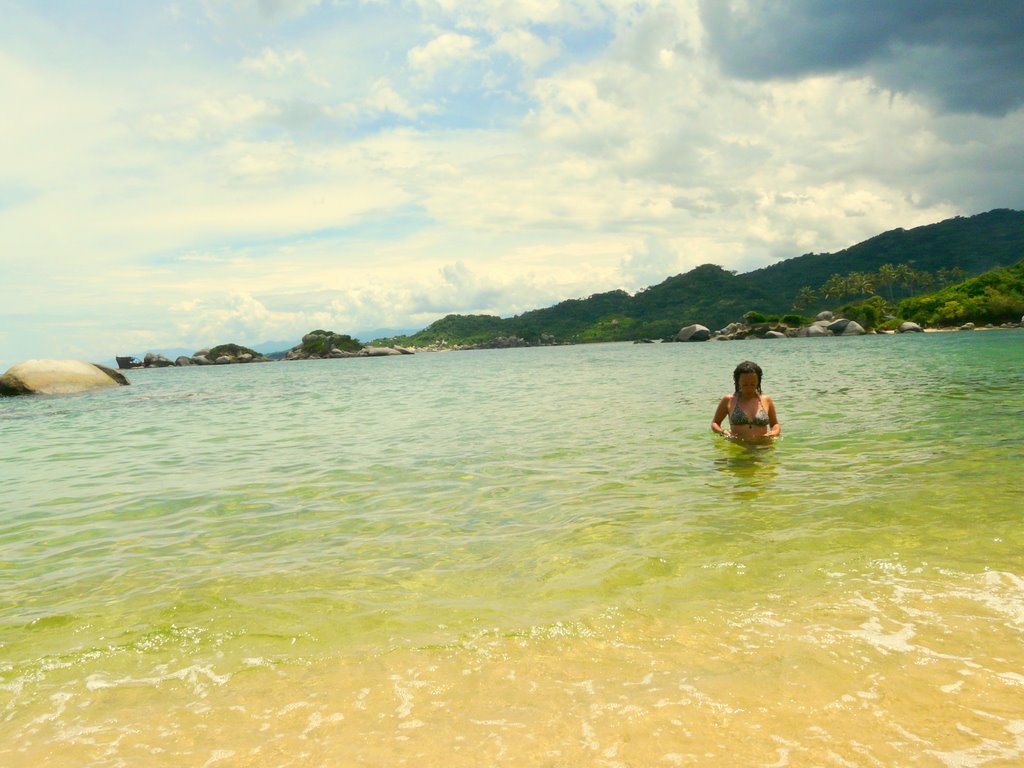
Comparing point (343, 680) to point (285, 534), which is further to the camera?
point (285, 534)

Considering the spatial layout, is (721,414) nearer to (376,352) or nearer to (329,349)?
(376,352)

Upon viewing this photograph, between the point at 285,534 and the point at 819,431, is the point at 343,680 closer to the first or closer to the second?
the point at 285,534

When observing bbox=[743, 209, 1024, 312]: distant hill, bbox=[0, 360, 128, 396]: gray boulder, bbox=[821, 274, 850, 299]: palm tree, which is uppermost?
bbox=[743, 209, 1024, 312]: distant hill

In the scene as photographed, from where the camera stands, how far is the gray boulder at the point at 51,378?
106 feet

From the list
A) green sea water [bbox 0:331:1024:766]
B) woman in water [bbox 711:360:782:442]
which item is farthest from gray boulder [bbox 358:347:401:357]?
woman in water [bbox 711:360:782:442]

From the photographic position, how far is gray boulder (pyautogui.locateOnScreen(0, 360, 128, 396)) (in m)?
32.3

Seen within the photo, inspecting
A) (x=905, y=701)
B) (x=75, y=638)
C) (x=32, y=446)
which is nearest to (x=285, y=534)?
(x=75, y=638)

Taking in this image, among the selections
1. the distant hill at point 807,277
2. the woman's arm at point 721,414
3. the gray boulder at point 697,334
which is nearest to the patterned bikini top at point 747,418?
the woman's arm at point 721,414

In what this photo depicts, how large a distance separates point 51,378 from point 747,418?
36.7m

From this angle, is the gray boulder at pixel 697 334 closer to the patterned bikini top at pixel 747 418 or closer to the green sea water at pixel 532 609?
the green sea water at pixel 532 609

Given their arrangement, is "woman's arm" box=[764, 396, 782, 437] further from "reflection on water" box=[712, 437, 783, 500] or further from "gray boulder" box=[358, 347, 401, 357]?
"gray boulder" box=[358, 347, 401, 357]

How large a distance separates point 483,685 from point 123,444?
1507 cm

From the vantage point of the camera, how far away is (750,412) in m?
11.7

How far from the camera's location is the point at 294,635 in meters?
4.62
